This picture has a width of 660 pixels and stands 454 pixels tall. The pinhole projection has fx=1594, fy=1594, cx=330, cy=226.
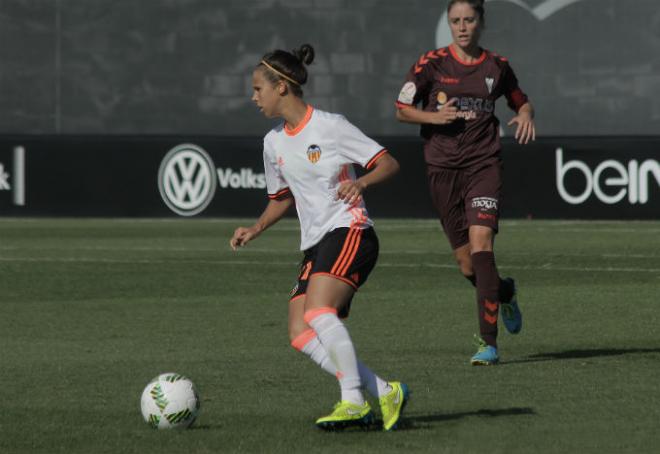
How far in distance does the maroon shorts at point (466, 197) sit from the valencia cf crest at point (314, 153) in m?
2.35

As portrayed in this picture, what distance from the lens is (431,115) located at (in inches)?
349

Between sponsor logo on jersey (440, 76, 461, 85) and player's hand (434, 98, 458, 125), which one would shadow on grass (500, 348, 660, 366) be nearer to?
player's hand (434, 98, 458, 125)

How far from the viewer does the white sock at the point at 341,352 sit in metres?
6.53

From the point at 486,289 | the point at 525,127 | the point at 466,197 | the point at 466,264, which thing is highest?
the point at 525,127

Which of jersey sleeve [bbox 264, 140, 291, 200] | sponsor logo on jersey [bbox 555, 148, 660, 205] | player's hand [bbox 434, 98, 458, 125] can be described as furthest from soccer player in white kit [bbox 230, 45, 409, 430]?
sponsor logo on jersey [bbox 555, 148, 660, 205]

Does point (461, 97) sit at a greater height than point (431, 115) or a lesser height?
greater

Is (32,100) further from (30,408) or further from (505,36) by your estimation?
(30,408)

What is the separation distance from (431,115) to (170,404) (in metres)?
2.88

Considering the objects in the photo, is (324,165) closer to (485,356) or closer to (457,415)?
(457,415)

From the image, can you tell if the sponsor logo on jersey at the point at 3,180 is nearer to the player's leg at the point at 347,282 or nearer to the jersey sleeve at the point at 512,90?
the jersey sleeve at the point at 512,90

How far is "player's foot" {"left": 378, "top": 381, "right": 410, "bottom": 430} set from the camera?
657cm

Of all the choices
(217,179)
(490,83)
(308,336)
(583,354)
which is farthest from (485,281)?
(217,179)

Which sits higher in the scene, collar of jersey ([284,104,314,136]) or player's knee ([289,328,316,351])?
collar of jersey ([284,104,314,136])

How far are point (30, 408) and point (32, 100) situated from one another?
1711 cm
